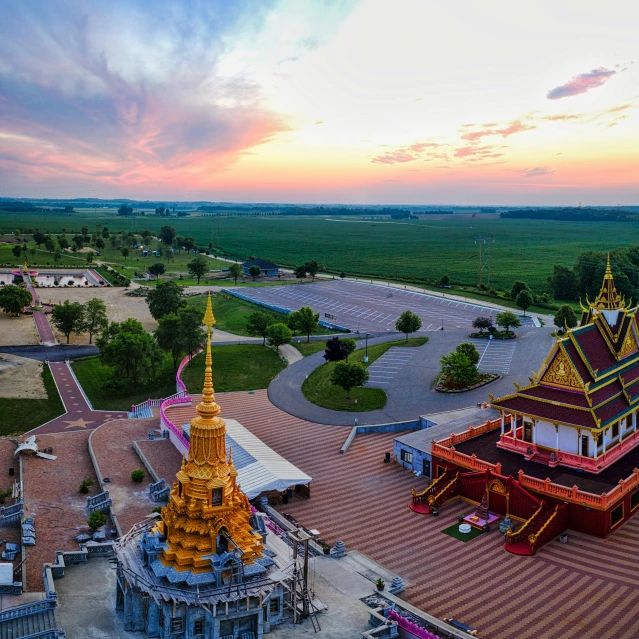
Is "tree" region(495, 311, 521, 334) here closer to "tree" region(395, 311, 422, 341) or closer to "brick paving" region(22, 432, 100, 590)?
"tree" region(395, 311, 422, 341)

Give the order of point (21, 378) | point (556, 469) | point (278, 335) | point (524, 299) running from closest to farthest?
point (556, 469) < point (21, 378) < point (278, 335) < point (524, 299)

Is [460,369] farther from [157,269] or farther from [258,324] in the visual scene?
Result: [157,269]

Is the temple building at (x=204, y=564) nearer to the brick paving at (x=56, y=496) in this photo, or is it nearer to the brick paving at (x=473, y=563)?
the brick paving at (x=56, y=496)

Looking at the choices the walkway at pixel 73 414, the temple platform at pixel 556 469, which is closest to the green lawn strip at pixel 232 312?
the walkway at pixel 73 414

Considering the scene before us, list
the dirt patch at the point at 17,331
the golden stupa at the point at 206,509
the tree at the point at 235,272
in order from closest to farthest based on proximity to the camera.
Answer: the golden stupa at the point at 206,509, the dirt patch at the point at 17,331, the tree at the point at 235,272

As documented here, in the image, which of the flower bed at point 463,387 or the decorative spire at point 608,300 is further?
the flower bed at point 463,387

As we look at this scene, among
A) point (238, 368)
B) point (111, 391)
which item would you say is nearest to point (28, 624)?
point (111, 391)

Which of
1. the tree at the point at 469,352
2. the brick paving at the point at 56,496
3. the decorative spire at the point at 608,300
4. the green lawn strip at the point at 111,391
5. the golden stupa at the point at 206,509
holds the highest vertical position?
the decorative spire at the point at 608,300
